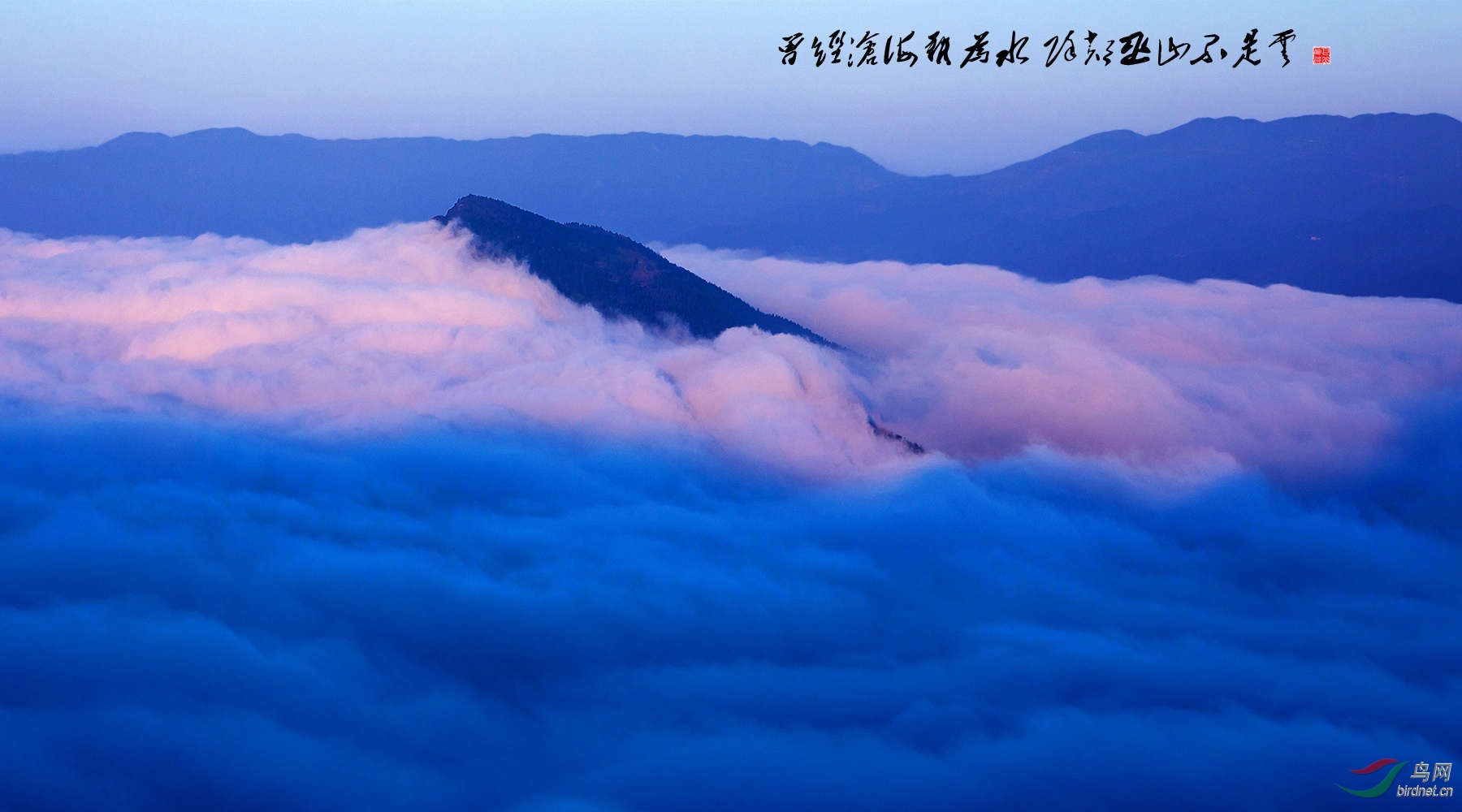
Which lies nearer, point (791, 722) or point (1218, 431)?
point (791, 722)

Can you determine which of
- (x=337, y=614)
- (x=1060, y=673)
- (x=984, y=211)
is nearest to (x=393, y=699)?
(x=337, y=614)

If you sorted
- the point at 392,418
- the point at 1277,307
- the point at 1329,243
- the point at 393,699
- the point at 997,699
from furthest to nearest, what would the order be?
the point at 1329,243 < the point at 1277,307 < the point at 392,418 < the point at 997,699 < the point at 393,699

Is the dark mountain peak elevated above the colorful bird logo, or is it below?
above

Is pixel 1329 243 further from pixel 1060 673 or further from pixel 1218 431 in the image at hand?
pixel 1060 673

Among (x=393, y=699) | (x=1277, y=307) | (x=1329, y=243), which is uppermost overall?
(x=1329, y=243)

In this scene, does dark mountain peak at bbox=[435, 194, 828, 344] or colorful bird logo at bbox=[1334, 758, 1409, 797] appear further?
dark mountain peak at bbox=[435, 194, 828, 344]

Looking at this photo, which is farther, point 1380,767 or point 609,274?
point 609,274

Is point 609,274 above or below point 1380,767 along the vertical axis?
above

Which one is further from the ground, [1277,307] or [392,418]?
[1277,307]
